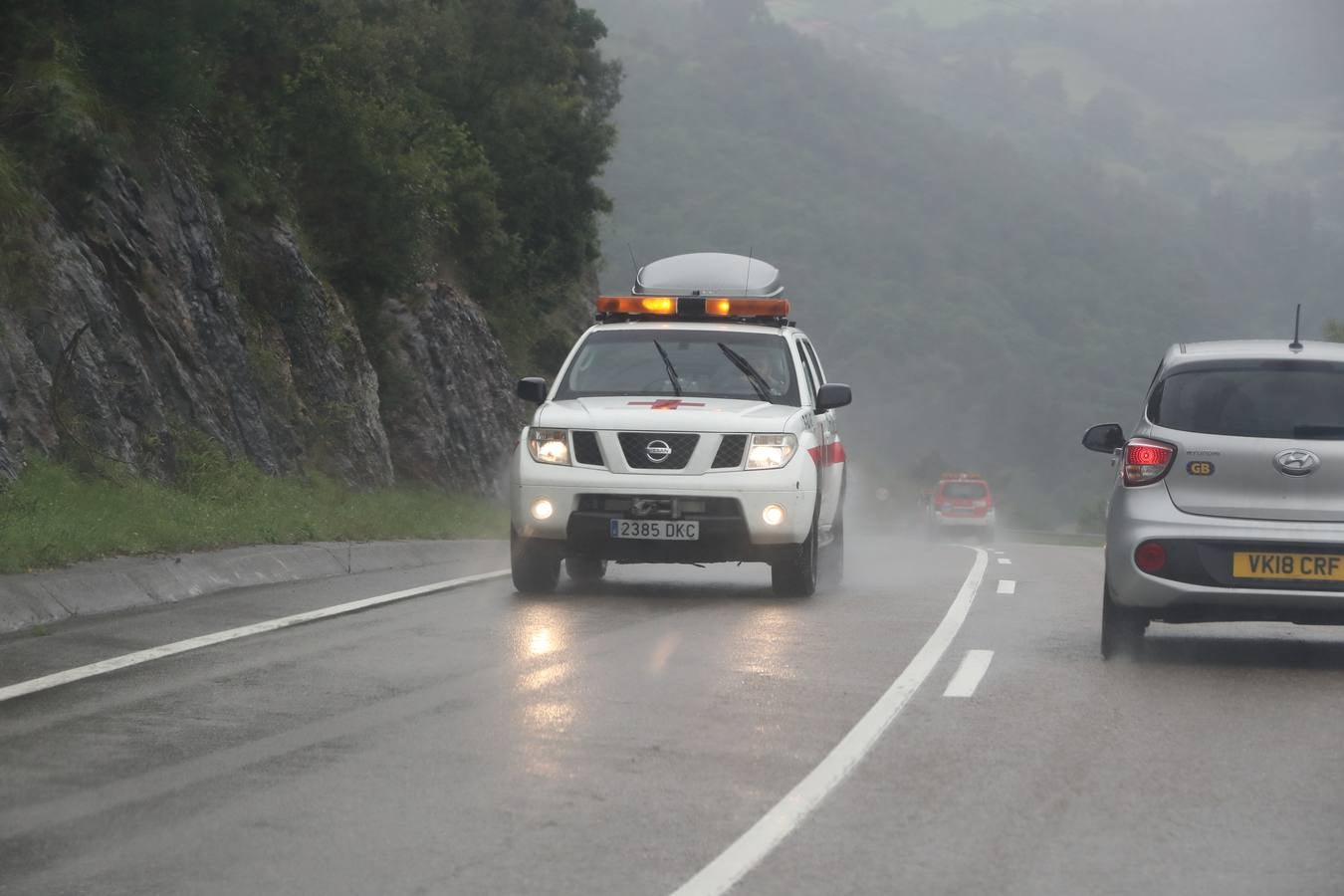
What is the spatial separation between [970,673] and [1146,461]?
1.67m

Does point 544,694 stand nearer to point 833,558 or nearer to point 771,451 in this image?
point 771,451

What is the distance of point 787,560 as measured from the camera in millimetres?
13945

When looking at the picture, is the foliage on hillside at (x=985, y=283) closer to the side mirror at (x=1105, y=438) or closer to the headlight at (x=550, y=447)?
the headlight at (x=550, y=447)

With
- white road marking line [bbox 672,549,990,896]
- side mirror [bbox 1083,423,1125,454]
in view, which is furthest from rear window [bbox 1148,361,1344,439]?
white road marking line [bbox 672,549,990,896]

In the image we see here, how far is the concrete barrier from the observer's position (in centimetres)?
1094

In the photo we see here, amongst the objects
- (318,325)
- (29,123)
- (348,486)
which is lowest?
(348,486)

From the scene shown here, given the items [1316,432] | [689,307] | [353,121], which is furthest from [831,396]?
[353,121]

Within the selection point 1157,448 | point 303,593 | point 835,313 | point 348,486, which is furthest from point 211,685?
point 835,313

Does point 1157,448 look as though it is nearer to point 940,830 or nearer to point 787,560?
point 787,560

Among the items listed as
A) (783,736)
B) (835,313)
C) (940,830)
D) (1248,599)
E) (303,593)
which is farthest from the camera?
(835,313)

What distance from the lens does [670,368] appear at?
14852 mm

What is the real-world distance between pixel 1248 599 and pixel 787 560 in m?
4.20

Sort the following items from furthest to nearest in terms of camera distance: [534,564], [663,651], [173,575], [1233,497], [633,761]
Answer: [534,564] → [173,575] → [663,651] → [1233,497] → [633,761]

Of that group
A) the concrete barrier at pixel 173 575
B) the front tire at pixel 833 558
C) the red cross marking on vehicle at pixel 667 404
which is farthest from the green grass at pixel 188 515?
the front tire at pixel 833 558
